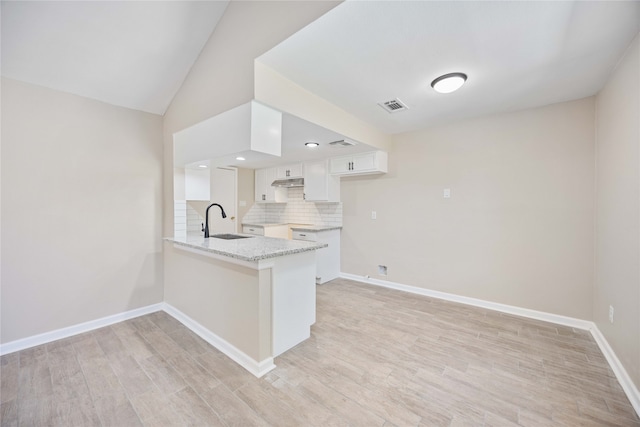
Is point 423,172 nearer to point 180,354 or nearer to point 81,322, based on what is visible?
point 180,354

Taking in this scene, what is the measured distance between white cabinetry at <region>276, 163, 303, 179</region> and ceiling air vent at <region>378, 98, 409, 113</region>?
2.17 m

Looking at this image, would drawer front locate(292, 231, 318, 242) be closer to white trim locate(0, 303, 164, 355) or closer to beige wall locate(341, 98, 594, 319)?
beige wall locate(341, 98, 594, 319)

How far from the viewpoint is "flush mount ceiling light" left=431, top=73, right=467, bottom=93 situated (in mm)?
2213

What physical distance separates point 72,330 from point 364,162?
4.01 m

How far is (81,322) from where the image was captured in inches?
107

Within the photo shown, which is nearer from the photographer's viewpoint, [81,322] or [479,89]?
[479,89]

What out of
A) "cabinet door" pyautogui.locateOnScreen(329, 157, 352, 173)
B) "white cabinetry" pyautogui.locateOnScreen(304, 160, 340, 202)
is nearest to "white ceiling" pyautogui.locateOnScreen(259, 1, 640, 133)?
"cabinet door" pyautogui.locateOnScreen(329, 157, 352, 173)

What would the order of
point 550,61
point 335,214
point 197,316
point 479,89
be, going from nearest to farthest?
point 550,61 < point 479,89 < point 197,316 < point 335,214

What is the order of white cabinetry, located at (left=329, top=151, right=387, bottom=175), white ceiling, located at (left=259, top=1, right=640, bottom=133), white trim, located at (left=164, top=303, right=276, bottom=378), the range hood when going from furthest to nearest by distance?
1. the range hood
2. white cabinetry, located at (left=329, top=151, right=387, bottom=175)
3. white trim, located at (left=164, top=303, right=276, bottom=378)
4. white ceiling, located at (left=259, top=1, right=640, bottom=133)

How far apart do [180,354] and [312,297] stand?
1255 mm

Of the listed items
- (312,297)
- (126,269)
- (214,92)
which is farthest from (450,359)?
(126,269)

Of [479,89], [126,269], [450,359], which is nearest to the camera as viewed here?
[450,359]

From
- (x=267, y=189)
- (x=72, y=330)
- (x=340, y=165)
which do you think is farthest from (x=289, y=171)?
(x=72, y=330)

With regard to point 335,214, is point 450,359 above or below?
below
